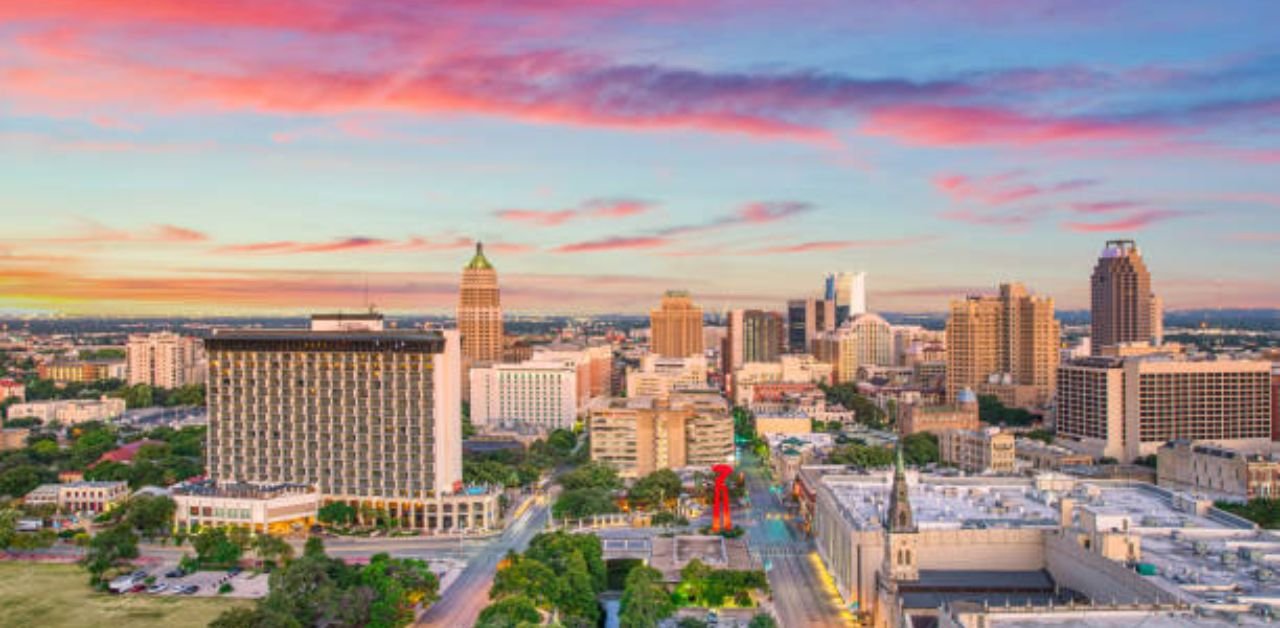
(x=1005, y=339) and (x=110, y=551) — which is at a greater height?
(x=1005, y=339)

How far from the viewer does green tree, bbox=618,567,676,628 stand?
59.7 m

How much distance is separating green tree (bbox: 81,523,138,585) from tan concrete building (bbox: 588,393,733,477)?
51.7m

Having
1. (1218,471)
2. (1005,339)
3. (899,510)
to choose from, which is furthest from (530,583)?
(1005,339)

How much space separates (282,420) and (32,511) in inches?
918

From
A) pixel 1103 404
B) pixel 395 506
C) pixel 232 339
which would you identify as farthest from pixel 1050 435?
pixel 232 339

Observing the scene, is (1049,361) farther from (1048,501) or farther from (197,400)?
(197,400)

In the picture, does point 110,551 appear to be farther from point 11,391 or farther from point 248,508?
point 11,391

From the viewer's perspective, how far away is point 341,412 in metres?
102

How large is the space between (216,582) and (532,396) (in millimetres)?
96126

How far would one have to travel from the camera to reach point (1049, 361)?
189875 mm

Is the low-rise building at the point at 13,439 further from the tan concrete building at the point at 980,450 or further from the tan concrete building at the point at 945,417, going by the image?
the tan concrete building at the point at 945,417

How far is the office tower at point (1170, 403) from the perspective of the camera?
127 meters

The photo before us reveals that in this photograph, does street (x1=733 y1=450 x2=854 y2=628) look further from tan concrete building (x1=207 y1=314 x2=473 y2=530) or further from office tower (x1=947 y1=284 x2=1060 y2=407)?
office tower (x1=947 y1=284 x2=1060 y2=407)

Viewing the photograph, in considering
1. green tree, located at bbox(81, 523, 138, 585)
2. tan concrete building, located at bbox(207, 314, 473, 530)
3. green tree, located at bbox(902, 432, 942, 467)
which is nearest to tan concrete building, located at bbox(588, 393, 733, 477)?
green tree, located at bbox(902, 432, 942, 467)
